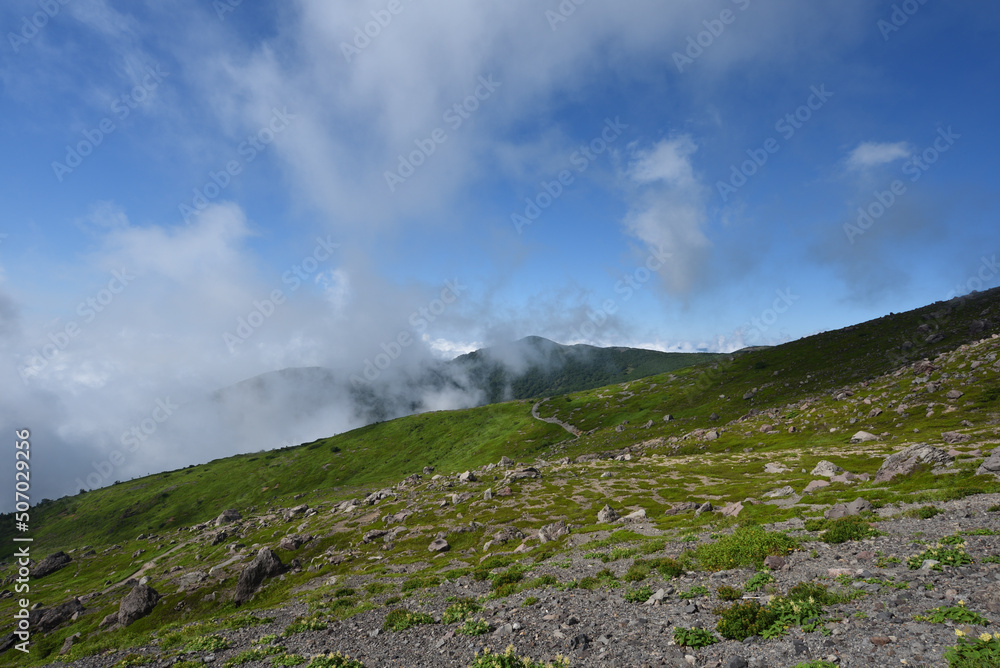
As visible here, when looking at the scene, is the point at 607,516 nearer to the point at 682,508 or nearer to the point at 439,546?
the point at 682,508

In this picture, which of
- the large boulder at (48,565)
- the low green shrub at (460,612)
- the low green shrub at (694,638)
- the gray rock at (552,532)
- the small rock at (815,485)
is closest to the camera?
the low green shrub at (694,638)

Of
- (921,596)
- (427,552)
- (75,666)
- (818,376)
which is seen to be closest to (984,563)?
(921,596)

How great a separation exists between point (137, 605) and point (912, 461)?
4046 inches

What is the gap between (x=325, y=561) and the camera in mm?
61938

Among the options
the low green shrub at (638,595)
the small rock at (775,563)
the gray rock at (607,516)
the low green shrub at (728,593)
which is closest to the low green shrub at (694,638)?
the low green shrub at (728,593)

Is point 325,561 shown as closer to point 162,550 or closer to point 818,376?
point 162,550

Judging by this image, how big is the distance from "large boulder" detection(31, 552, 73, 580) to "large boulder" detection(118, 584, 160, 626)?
13323cm

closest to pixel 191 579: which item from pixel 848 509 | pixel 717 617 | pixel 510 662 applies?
pixel 510 662

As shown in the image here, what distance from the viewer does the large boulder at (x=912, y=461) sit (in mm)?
41656

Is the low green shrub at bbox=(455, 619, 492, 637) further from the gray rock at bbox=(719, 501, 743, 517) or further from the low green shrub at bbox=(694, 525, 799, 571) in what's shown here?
the gray rock at bbox=(719, 501, 743, 517)

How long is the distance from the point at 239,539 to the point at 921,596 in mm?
126738

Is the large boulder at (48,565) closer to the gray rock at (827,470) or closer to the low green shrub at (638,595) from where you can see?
the low green shrub at (638,595)

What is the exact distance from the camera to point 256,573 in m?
Answer: 58.3

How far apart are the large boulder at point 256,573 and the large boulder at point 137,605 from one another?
1266cm
